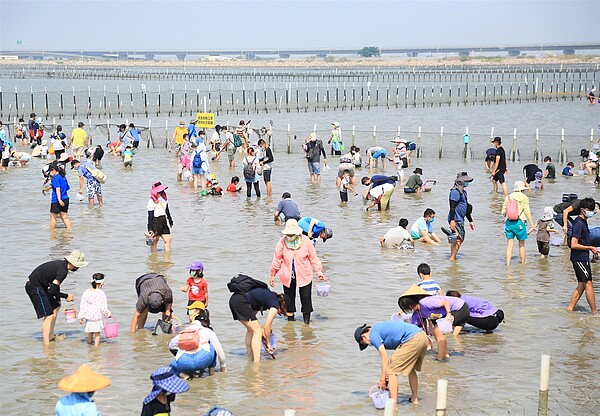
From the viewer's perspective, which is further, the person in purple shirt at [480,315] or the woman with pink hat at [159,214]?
the woman with pink hat at [159,214]

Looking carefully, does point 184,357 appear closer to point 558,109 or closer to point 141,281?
point 141,281

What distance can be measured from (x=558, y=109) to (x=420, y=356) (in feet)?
292

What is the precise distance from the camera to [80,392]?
7.98 metres

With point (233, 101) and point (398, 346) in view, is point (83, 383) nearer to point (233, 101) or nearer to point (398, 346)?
point (398, 346)

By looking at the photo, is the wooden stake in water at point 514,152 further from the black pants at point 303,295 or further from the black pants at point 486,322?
the black pants at point 303,295

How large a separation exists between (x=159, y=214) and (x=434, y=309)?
8258mm

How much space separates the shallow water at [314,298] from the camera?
37.6 feet

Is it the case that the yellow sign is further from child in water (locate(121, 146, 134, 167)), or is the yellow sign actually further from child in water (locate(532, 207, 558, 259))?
child in water (locate(532, 207, 558, 259))

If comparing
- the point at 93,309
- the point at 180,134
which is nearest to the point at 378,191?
the point at 93,309

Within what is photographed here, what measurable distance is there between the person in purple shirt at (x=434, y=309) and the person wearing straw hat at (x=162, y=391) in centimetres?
373

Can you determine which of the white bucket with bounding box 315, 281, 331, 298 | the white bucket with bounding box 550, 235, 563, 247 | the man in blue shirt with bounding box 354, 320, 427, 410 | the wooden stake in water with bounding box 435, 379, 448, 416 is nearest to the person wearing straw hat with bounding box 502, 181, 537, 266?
the white bucket with bounding box 550, 235, 563, 247

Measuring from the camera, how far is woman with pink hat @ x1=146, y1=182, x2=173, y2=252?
1839 cm

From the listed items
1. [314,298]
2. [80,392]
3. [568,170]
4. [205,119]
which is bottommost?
[568,170]

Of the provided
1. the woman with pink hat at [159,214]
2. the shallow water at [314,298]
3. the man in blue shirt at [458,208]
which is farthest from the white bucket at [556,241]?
the woman with pink hat at [159,214]
